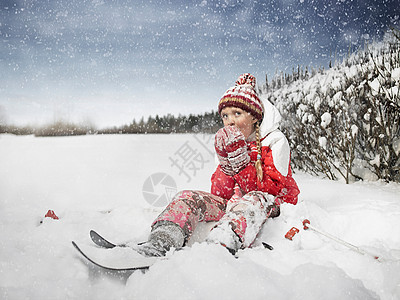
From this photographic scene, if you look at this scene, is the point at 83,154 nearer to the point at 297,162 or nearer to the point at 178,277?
the point at 297,162

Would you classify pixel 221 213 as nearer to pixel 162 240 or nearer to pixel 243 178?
pixel 243 178

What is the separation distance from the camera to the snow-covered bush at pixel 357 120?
8.93 feet

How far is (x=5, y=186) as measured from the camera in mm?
2729

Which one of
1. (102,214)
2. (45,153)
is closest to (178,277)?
(102,214)

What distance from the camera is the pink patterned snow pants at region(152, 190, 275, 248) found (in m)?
1.44

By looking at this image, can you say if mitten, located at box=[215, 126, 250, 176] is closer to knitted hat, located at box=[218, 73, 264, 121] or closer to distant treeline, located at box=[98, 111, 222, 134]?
knitted hat, located at box=[218, 73, 264, 121]

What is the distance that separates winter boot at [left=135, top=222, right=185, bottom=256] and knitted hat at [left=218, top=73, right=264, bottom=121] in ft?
3.25

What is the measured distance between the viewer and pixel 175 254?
112 centimetres

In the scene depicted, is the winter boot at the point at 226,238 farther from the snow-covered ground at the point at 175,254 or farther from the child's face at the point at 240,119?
the child's face at the point at 240,119

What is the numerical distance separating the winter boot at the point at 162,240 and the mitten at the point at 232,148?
0.62m

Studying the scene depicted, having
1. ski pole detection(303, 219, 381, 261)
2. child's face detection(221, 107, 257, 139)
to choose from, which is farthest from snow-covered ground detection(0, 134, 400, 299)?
child's face detection(221, 107, 257, 139)

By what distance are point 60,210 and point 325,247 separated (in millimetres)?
2086

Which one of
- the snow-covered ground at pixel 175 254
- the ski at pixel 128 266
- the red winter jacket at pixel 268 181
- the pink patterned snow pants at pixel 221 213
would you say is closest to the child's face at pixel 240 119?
the red winter jacket at pixel 268 181

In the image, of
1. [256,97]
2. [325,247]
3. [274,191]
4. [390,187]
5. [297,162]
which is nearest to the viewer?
[325,247]
